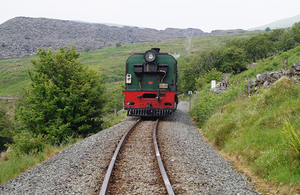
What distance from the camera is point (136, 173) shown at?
4898 millimetres

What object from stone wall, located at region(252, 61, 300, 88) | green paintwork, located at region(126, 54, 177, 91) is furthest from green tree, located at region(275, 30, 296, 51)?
stone wall, located at region(252, 61, 300, 88)

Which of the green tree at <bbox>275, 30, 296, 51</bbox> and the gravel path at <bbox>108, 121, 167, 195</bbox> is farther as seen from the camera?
the green tree at <bbox>275, 30, 296, 51</bbox>

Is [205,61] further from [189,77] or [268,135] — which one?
[268,135]

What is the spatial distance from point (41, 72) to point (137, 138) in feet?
41.4

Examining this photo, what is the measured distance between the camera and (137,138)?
8344 millimetres

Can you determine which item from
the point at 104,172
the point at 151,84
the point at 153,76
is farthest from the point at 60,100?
the point at 104,172

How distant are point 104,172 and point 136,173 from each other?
731mm

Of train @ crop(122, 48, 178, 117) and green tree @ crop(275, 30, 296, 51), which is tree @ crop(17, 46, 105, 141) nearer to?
train @ crop(122, 48, 178, 117)

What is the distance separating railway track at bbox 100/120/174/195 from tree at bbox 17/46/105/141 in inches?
373

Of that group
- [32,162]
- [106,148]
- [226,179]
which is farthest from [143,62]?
[226,179]

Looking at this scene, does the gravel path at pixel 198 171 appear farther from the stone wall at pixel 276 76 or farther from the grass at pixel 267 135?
the stone wall at pixel 276 76

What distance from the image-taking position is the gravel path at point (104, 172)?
13.6 ft

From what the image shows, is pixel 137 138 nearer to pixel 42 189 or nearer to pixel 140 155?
pixel 140 155

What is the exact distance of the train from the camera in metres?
12.9
